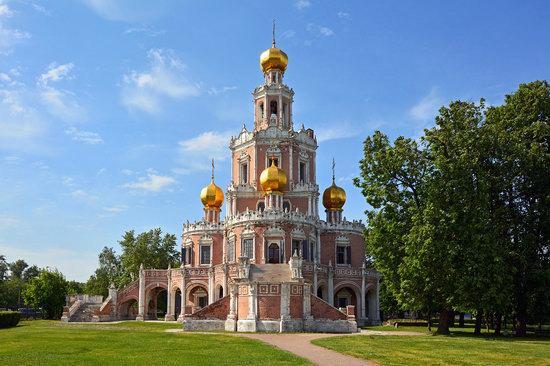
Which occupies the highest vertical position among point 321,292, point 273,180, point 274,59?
point 274,59

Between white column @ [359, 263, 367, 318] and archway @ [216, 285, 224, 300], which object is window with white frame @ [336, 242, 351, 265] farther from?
archway @ [216, 285, 224, 300]

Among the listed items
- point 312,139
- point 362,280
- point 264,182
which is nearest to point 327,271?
point 362,280

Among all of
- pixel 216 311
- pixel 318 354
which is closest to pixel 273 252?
pixel 216 311

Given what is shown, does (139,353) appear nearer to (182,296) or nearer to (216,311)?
(216,311)

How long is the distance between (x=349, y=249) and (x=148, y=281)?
19.7m

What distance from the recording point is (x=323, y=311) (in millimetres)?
36781

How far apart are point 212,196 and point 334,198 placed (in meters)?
12.4

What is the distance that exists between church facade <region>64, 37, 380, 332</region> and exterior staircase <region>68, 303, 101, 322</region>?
91 cm

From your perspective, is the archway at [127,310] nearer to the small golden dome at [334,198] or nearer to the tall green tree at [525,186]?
the small golden dome at [334,198]

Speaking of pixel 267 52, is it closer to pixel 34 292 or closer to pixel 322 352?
pixel 34 292

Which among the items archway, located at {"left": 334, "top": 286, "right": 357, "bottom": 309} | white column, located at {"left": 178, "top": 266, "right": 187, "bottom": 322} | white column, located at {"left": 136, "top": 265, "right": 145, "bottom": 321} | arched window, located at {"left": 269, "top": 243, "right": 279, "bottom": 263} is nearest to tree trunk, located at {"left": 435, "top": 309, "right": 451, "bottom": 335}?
arched window, located at {"left": 269, "top": 243, "right": 279, "bottom": 263}

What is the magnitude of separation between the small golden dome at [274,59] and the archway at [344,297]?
23237 millimetres

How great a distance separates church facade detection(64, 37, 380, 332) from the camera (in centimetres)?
4875

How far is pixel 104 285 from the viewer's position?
75.5 metres
